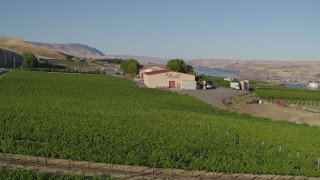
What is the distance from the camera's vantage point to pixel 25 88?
55375 millimetres

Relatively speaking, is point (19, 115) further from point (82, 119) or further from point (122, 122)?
point (122, 122)

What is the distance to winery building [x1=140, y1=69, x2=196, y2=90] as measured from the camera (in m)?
72.3

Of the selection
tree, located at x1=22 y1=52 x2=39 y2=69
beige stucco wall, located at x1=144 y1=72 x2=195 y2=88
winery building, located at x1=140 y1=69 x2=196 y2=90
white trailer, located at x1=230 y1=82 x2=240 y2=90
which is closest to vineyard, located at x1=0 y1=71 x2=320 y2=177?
winery building, located at x1=140 y1=69 x2=196 y2=90

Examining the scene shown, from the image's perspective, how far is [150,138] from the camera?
26750mm

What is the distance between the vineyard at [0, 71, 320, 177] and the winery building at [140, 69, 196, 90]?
28.8m

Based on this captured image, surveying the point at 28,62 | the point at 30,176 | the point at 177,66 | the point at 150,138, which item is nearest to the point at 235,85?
the point at 177,66

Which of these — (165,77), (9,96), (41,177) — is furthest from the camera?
(165,77)

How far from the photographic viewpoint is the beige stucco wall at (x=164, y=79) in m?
72.6

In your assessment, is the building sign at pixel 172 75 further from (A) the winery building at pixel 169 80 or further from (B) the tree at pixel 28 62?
(B) the tree at pixel 28 62

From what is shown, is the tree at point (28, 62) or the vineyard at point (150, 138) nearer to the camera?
the vineyard at point (150, 138)

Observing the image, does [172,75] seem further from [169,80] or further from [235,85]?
[235,85]

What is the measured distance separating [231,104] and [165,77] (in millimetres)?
18923

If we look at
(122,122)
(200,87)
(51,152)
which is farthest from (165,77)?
(51,152)

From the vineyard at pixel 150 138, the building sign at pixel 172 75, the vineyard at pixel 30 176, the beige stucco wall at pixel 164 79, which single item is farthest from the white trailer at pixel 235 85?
the vineyard at pixel 30 176
